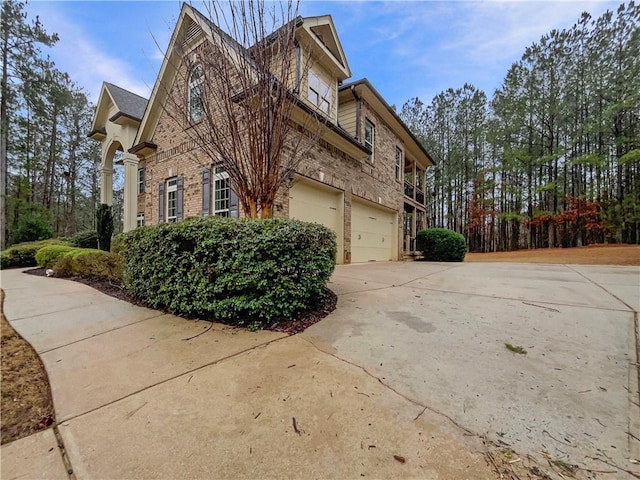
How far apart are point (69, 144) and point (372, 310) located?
24.7m

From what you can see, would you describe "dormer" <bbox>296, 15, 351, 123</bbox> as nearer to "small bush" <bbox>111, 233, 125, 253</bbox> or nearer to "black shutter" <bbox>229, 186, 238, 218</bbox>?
"black shutter" <bbox>229, 186, 238, 218</bbox>

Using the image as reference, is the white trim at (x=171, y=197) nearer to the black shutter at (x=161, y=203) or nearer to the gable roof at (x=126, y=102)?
the black shutter at (x=161, y=203)

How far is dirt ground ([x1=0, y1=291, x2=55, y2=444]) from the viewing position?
1.51 m

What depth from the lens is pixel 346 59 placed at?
30.3 ft

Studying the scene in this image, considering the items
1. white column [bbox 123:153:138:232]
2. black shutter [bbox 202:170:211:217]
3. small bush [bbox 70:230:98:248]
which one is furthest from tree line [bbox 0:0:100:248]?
black shutter [bbox 202:170:211:217]

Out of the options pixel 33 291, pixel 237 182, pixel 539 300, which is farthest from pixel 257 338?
pixel 33 291

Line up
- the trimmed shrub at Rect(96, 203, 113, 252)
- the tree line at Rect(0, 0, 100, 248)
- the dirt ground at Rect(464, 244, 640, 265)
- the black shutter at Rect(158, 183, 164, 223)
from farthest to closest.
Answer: the tree line at Rect(0, 0, 100, 248), the trimmed shrub at Rect(96, 203, 113, 252), the dirt ground at Rect(464, 244, 640, 265), the black shutter at Rect(158, 183, 164, 223)

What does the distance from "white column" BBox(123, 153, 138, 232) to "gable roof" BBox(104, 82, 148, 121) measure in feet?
6.03

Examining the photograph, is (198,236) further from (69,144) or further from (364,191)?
(69,144)

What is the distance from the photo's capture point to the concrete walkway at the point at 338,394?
1.28 m

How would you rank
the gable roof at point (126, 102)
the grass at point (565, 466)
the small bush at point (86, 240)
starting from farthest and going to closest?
the small bush at point (86, 240) → the gable roof at point (126, 102) → the grass at point (565, 466)

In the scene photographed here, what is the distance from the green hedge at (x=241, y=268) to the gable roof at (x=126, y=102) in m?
10.5

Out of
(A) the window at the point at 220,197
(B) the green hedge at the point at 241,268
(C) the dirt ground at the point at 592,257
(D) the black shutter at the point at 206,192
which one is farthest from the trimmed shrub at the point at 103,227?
(C) the dirt ground at the point at 592,257

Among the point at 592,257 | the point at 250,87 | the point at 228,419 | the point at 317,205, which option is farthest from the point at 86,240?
the point at 592,257
